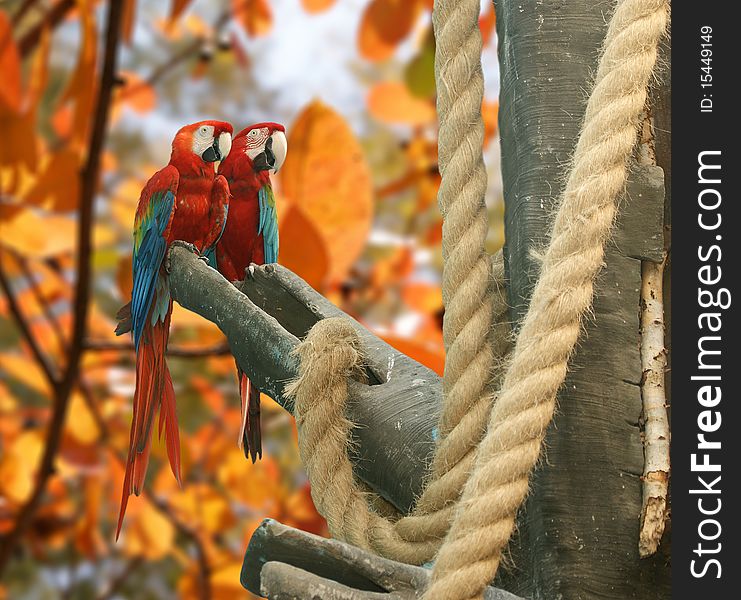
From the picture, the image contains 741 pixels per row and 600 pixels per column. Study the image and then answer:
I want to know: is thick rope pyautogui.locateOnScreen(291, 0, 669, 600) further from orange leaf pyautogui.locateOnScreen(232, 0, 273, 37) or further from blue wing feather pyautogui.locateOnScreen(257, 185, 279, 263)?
orange leaf pyautogui.locateOnScreen(232, 0, 273, 37)

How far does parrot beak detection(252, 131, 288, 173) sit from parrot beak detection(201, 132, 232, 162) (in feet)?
0.04

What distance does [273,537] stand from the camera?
0.21 metres

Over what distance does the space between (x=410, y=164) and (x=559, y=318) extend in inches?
27.8

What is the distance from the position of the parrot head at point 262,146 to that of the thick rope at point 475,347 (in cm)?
8

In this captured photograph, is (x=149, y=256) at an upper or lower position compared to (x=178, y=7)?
lower

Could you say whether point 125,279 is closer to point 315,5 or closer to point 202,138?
point 202,138

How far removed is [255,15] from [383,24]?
0.17 m

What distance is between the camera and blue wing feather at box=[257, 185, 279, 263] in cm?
32

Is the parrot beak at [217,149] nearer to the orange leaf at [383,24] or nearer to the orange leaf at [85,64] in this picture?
the orange leaf at [85,64]

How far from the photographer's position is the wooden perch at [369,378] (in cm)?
26

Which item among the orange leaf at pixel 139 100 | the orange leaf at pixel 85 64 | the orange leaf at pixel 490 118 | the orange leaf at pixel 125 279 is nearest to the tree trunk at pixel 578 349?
the orange leaf at pixel 125 279

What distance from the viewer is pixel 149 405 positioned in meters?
0.31

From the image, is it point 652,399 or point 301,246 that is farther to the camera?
point 301,246

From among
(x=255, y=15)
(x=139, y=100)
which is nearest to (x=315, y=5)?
(x=255, y=15)
